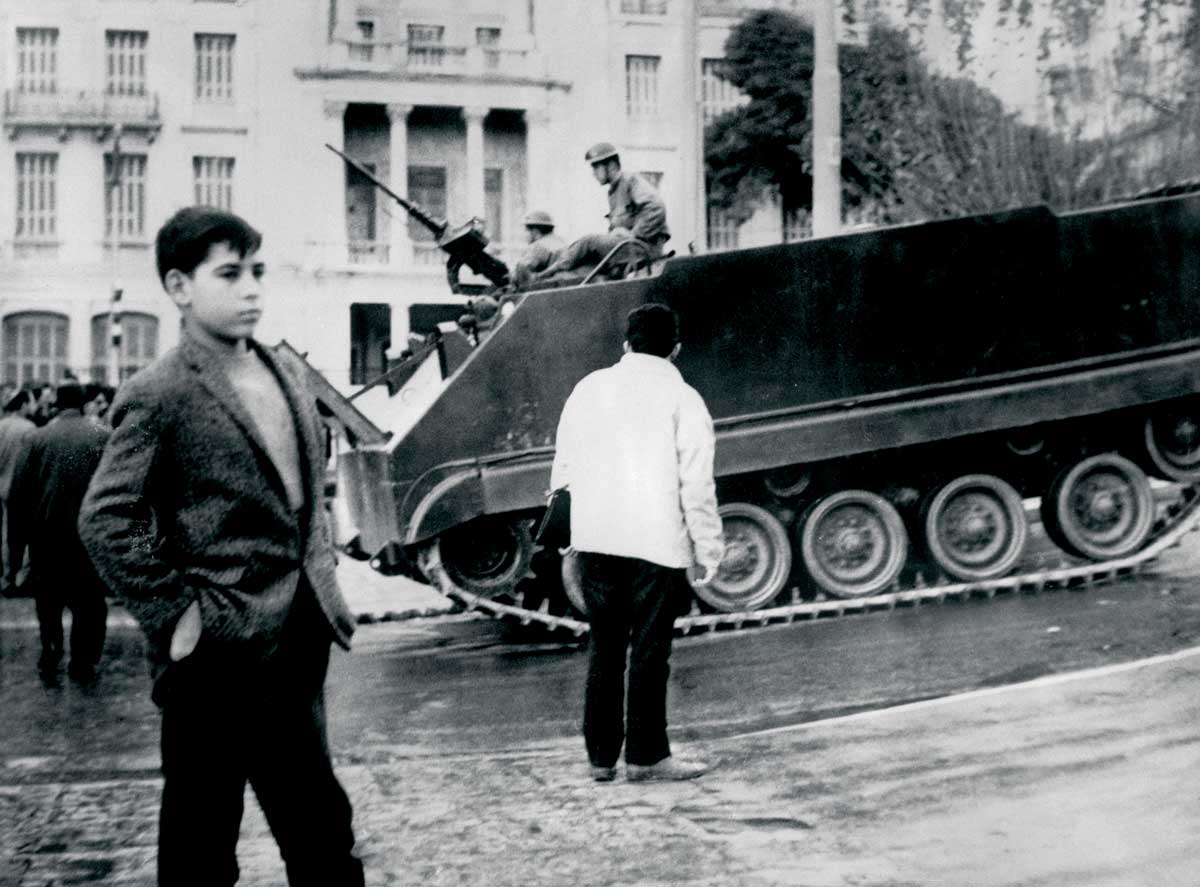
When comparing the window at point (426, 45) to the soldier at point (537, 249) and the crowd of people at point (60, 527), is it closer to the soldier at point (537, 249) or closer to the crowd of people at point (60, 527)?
the soldier at point (537, 249)

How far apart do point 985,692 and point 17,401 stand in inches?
349

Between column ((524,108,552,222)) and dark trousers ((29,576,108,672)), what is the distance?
3.41 m

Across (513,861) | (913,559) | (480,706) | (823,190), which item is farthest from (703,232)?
(513,861)

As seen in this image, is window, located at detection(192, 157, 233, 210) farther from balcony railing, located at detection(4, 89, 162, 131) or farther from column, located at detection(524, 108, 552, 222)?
column, located at detection(524, 108, 552, 222)

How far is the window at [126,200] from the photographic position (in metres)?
11.1

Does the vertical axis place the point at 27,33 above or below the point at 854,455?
above

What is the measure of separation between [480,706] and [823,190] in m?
3.76

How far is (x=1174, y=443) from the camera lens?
10.2m

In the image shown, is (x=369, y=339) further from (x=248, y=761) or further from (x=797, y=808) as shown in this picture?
(x=248, y=761)

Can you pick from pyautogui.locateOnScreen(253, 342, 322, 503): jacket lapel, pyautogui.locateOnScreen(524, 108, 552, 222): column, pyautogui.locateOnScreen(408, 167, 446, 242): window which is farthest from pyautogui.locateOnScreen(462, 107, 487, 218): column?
pyautogui.locateOnScreen(253, 342, 322, 503): jacket lapel

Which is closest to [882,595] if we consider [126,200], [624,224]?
[624,224]

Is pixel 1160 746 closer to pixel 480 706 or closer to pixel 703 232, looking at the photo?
pixel 480 706

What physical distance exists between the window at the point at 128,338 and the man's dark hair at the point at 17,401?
21.3 inches

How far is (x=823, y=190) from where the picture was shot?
31.2 ft
